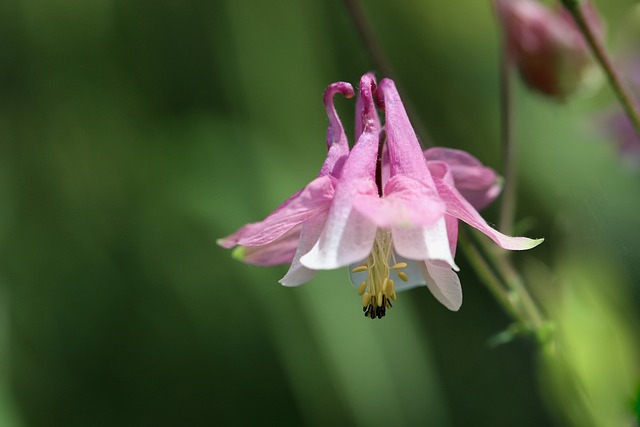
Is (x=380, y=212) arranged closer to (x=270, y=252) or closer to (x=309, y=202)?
(x=309, y=202)

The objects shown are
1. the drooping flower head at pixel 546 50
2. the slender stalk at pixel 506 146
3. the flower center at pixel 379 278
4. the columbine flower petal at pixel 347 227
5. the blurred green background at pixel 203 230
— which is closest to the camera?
the columbine flower petal at pixel 347 227

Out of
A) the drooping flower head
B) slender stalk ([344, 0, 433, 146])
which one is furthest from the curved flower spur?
the drooping flower head

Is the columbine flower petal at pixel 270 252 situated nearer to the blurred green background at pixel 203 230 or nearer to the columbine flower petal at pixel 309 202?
the columbine flower petal at pixel 309 202

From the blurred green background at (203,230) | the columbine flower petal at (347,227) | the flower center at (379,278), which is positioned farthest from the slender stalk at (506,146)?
the blurred green background at (203,230)

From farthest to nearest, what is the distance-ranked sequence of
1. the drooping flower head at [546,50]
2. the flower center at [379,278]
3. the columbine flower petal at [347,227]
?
the drooping flower head at [546,50] → the flower center at [379,278] → the columbine flower petal at [347,227]

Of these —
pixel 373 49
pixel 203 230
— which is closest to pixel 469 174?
pixel 373 49

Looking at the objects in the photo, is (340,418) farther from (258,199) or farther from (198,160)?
(198,160)
